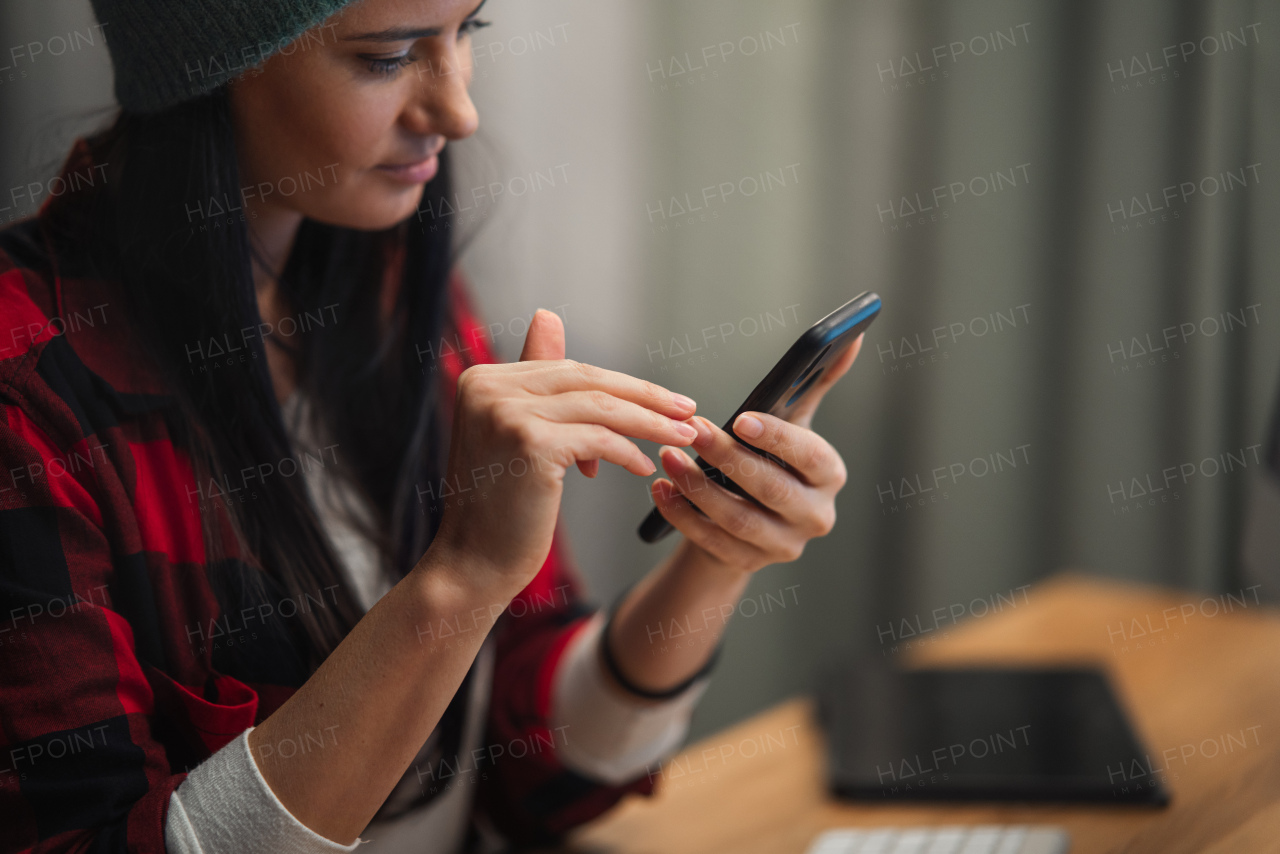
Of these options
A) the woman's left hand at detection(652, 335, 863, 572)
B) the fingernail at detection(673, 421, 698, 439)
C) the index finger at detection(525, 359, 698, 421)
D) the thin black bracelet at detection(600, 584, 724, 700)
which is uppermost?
the index finger at detection(525, 359, 698, 421)

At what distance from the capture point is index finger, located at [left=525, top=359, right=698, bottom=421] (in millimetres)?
551

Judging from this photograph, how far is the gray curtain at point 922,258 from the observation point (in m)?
1.67

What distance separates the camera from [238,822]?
53cm

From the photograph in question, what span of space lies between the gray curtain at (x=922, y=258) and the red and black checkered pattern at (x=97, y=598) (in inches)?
36.6

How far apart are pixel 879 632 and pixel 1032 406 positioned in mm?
602

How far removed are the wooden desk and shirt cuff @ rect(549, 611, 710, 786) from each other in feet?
0.16

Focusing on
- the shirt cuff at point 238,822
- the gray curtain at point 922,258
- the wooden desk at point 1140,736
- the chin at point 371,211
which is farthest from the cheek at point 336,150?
the gray curtain at point 922,258

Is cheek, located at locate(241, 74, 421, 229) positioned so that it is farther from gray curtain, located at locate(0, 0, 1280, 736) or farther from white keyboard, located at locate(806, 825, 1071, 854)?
gray curtain, located at locate(0, 0, 1280, 736)

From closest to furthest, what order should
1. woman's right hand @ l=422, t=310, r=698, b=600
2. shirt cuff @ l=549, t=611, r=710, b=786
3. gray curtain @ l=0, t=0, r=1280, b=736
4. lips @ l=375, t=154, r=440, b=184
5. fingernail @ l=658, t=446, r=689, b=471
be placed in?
woman's right hand @ l=422, t=310, r=698, b=600 < fingernail @ l=658, t=446, r=689, b=471 < lips @ l=375, t=154, r=440, b=184 < shirt cuff @ l=549, t=611, r=710, b=786 < gray curtain @ l=0, t=0, r=1280, b=736

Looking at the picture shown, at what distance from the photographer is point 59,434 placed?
0.59 metres

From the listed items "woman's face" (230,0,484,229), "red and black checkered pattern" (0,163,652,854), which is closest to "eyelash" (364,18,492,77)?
"woman's face" (230,0,484,229)

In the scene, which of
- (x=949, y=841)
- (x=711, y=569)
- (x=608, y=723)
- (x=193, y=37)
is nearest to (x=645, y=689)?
(x=608, y=723)

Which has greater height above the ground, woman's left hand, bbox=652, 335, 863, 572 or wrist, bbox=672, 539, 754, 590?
woman's left hand, bbox=652, 335, 863, 572

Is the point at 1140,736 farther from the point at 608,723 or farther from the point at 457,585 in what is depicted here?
the point at 457,585
